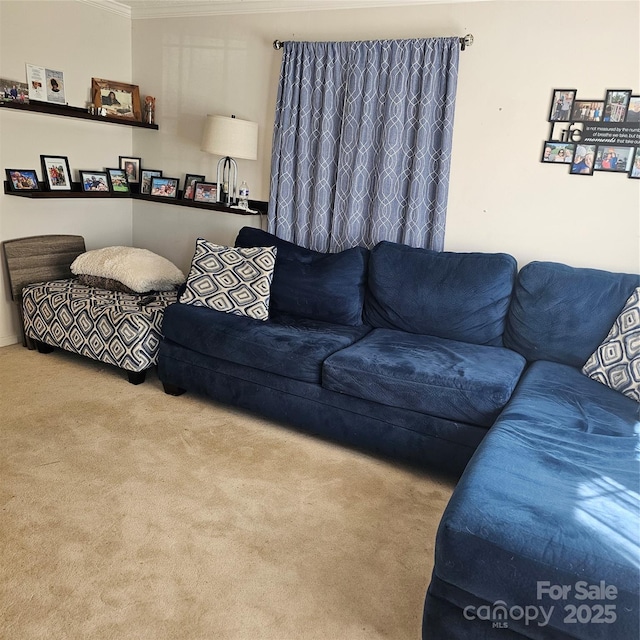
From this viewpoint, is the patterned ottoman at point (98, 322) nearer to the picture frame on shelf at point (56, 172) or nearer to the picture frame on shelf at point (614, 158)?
the picture frame on shelf at point (56, 172)

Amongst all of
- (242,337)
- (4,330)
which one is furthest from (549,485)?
(4,330)

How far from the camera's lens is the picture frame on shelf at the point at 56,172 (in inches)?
149

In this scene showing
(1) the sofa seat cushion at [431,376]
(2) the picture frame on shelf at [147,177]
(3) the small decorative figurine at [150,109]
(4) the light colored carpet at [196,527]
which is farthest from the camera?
(2) the picture frame on shelf at [147,177]

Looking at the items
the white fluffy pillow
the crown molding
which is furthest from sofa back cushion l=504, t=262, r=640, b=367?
the crown molding

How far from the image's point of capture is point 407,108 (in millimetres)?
3240

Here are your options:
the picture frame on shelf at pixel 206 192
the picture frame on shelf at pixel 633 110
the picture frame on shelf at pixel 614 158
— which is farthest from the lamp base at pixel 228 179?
the picture frame on shelf at pixel 633 110

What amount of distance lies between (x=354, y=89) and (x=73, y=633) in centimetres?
297

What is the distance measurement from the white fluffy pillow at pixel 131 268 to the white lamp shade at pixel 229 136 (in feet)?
2.64

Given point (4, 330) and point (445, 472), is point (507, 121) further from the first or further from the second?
point (4, 330)

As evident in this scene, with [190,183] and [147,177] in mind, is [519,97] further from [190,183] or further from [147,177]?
[147,177]

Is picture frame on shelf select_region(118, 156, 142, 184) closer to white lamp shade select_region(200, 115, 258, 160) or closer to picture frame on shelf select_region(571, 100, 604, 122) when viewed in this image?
white lamp shade select_region(200, 115, 258, 160)

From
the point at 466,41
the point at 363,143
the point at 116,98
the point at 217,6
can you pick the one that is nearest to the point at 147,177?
the point at 116,98

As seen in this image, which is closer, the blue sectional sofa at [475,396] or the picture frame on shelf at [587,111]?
the blue sectional sofa at [475,396]

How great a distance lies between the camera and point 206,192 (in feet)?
13.3
